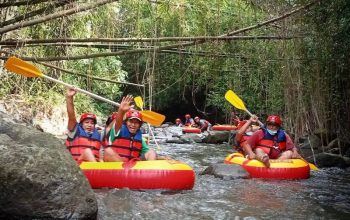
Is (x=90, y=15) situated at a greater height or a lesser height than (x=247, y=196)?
greater

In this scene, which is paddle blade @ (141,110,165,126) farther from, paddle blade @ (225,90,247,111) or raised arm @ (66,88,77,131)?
paddle blade @ (225,90,247,111)

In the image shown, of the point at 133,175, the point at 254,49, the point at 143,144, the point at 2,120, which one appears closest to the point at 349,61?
the point at 254,49

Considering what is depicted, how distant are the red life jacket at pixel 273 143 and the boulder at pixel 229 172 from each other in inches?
25.2

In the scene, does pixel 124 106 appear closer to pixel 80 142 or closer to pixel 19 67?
pixel 80 142

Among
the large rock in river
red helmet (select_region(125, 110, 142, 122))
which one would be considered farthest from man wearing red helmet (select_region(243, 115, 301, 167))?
the large rock in river

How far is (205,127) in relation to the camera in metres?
18.2

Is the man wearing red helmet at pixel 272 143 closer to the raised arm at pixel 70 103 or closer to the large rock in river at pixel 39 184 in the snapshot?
the raised arm at pixel 70 103

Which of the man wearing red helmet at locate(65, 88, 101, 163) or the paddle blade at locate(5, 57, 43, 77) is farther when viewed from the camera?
Result: the man wearing red helmet at locate(65, 88, 101, 163)

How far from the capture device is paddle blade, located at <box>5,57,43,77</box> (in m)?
4.67

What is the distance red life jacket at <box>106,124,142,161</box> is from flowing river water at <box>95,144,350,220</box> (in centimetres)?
67

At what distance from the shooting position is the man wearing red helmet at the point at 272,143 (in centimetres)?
698

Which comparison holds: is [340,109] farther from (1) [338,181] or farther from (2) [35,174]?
(2) [35,174]

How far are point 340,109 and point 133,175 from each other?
4861mm

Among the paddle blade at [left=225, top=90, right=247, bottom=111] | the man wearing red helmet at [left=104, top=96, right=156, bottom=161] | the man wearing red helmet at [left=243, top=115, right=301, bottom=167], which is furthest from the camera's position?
the paddle blade at [left=225, top=90, right=247, bottom=111]
